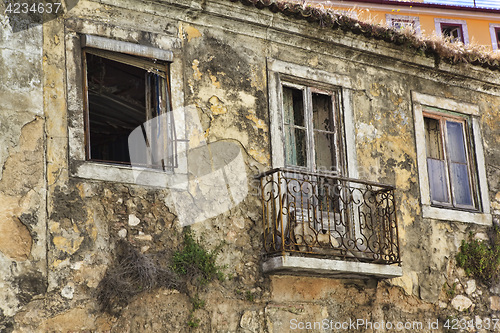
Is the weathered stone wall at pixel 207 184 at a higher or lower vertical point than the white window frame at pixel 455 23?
lower

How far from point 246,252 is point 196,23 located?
2.52 meters

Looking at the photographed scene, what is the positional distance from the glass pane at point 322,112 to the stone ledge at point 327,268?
1767mm

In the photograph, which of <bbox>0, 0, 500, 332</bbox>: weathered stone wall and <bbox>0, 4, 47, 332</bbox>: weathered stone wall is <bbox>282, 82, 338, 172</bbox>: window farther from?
<bbox>0, 4, 47, 332</bbox>: weathered stone wall

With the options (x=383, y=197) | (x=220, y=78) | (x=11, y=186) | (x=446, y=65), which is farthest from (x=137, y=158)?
(x=446, y=65)

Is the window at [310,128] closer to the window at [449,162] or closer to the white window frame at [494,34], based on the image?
the window at [449,162]

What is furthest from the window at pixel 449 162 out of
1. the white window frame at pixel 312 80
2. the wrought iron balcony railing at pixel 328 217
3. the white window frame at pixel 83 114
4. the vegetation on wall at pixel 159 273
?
the white window frame at pixel 83 114

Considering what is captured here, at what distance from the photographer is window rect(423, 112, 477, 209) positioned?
9.80 meters

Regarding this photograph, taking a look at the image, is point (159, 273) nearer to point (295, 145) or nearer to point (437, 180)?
point (295, 145)

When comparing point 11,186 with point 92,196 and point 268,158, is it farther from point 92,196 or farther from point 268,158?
point 268,158

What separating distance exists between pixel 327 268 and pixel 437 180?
2.63m

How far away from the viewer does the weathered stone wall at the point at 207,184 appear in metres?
6.85

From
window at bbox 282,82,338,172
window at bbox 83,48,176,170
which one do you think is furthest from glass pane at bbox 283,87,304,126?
window at bbox 83,48,176,170

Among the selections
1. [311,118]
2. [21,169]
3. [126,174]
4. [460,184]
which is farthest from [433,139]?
[21,169]

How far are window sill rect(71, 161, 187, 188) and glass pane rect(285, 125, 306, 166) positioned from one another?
1490 mm
